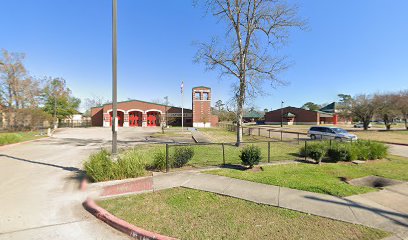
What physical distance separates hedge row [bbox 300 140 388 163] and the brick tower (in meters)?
40.3

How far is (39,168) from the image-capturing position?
28.8 feet

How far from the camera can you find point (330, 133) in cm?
2159

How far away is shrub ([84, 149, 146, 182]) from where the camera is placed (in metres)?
6.66

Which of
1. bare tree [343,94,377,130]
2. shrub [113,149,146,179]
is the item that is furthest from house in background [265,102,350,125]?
shrub [113,149,146,179]

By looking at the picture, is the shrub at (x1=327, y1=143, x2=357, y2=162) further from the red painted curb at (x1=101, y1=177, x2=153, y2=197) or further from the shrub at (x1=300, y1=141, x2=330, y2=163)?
the red painted curb at (x1=101, y1=177, x2=153, y2=197)

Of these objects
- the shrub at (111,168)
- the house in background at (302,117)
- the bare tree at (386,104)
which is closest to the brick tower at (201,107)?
the house in background at (302,117)

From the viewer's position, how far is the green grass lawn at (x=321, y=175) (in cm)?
580

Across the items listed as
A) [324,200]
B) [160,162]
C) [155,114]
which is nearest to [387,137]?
[324,200]

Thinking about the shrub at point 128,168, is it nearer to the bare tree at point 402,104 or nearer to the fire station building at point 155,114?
the fire station building at point 155,114

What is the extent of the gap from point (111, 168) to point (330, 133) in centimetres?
2204

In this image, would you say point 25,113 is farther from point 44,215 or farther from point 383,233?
point 383,233

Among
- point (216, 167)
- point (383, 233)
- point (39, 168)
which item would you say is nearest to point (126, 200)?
point (216, 167)

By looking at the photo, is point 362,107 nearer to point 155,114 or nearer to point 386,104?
point 386,104

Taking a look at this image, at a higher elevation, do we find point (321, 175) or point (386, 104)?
point (386, 104)
